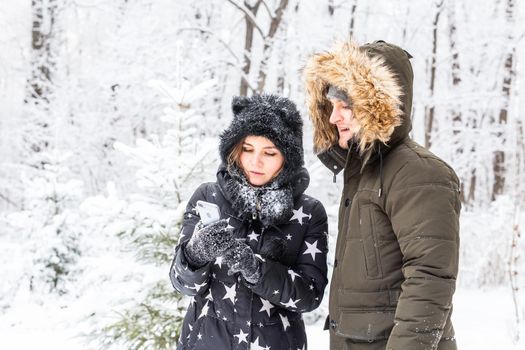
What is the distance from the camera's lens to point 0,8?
15.9 metres

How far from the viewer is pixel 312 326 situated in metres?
6.77

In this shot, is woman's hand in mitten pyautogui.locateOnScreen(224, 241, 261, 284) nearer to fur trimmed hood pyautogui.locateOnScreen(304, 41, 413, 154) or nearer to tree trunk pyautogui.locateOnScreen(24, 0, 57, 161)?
fur trimmed hood pyautogui.locateOnScreen(304, 41, 413, 154)

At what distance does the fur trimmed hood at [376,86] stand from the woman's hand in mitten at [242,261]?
2.04 feet

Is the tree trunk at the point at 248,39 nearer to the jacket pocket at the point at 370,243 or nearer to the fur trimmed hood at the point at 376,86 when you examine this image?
the fur trimmed hood at the point at 376,86

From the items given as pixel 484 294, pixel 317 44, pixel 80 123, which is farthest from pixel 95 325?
pixel 80 123

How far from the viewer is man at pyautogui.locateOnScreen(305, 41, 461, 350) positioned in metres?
1.74

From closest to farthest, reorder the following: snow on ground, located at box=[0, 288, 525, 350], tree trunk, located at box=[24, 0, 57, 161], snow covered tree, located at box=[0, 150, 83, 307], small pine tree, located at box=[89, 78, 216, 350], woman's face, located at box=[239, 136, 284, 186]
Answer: woman's face, located at box=[239, 136, 284, 186], small pine tree, located at box=[89, 78, 216, 350], snow on ground, located at box=[0, 288, 525, 350], snow covered tree, located at box=[0, 150, 83, 307], tree trunk, located at box=[24, 0, 57, 161]

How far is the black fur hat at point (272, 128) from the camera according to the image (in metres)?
2.52

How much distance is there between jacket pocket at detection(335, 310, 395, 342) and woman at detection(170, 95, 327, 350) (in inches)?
12.3

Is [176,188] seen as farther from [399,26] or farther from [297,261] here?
[399,26]

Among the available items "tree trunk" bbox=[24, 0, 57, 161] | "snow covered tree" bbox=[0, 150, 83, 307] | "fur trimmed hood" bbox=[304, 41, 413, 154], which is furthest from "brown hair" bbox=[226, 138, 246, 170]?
"tree trunk" bbox=[24, 0, 57, 161]

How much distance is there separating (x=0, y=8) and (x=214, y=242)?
54.9ft

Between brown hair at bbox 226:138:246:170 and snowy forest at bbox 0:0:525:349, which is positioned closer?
brown hair at bbox 226:138:246:170

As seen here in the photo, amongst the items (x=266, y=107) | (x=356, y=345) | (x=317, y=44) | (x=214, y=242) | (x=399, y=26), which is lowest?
(x=356, y=345)
